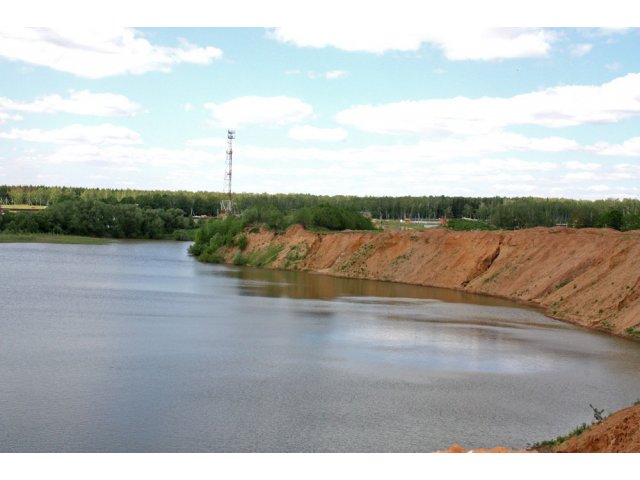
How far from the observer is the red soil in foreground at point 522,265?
3391 cm

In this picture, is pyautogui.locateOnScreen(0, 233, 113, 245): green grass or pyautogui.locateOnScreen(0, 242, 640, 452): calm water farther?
pyautogui.locateOnScreen(0, 233, 113, 245): green grass

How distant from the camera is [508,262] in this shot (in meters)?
54.5

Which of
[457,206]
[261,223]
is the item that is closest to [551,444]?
[261,223]

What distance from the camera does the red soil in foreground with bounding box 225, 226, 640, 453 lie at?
111 ft

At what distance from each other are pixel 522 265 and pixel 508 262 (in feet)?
6.86

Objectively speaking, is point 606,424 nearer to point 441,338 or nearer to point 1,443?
point 1,443

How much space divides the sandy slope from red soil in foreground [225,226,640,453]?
74 millimetres

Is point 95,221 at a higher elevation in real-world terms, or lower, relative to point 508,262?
higher

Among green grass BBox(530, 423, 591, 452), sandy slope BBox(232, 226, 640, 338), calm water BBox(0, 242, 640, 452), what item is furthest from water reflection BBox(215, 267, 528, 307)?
green grass BBox(530, 423, 591, 452)

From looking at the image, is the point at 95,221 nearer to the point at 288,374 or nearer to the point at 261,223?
the point at 261,223

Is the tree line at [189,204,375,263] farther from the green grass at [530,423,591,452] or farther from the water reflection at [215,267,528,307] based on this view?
the green grass at [530,423,591,452]

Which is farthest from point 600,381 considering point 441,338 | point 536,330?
point 536,330

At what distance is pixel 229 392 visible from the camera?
19781 mm

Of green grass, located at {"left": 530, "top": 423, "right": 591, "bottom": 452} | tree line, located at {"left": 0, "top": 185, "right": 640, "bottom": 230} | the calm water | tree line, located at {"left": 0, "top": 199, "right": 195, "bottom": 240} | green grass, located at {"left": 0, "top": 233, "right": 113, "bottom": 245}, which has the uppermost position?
tree line, located at {"left": 0, "top": 185, "right": 640, "bottom": 230}
